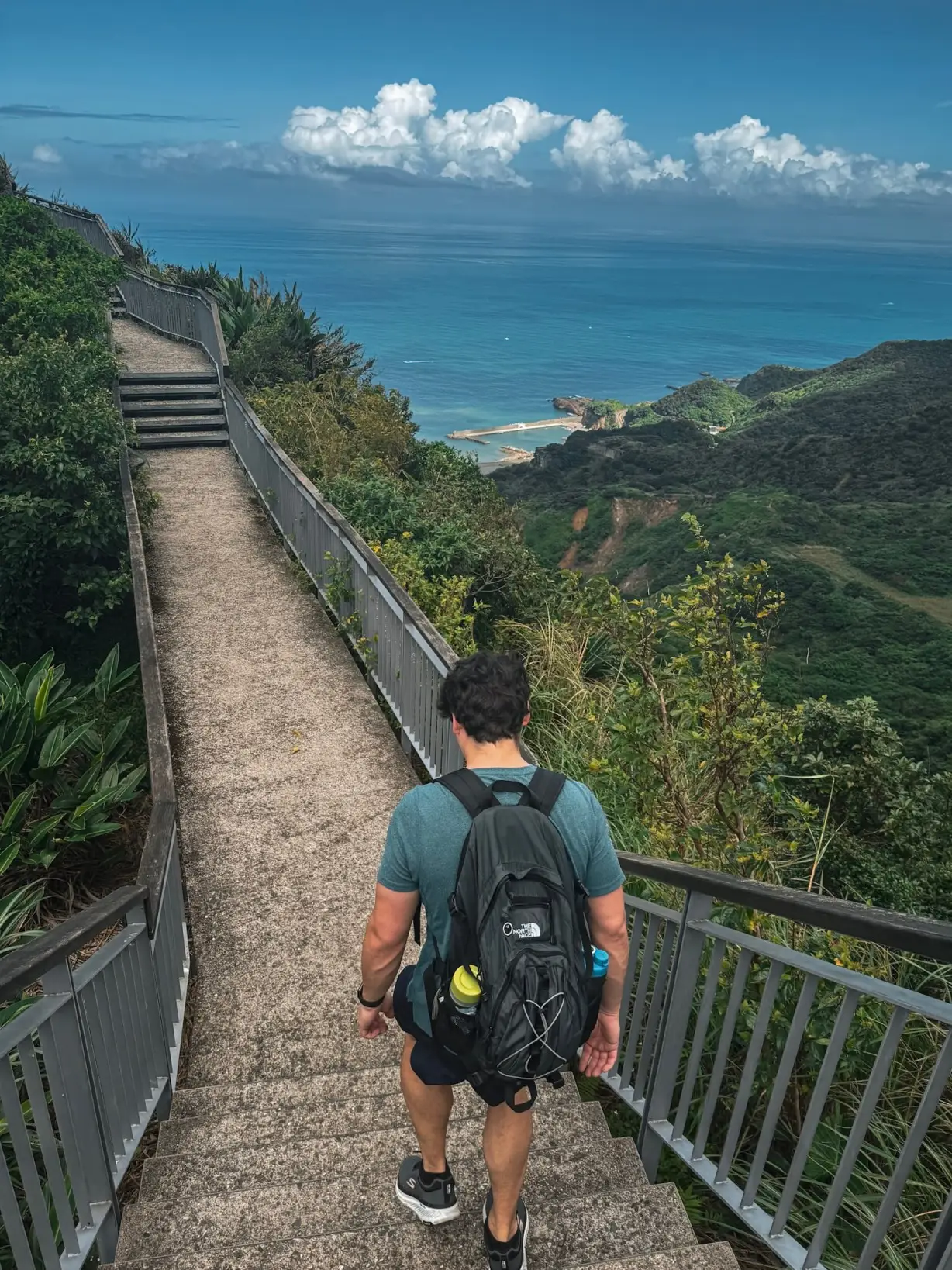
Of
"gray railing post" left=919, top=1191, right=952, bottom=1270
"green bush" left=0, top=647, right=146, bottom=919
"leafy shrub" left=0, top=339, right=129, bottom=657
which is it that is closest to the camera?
"gray railing post" left=919, top=1191, right=952, bottom=1270

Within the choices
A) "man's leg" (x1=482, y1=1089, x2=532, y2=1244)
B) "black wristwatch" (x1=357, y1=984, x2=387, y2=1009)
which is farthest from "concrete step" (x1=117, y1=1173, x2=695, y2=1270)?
"black wristwatch" (x1=357, y1=984, x2=387, y2=1009)

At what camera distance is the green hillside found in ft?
93.5

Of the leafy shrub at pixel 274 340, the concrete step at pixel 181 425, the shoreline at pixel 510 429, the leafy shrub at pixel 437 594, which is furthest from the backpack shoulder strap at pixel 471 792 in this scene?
the shoreline at pixel 510 429

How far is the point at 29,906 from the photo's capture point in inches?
177

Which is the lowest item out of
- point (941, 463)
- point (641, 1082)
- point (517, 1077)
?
point (941, 463)

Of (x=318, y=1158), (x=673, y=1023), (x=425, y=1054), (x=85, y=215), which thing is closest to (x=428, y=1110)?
(x=425, y=1054)

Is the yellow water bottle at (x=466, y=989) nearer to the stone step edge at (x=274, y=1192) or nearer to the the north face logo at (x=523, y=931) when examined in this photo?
the the north face logo at (x=523, y=931)

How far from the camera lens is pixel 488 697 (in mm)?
2348

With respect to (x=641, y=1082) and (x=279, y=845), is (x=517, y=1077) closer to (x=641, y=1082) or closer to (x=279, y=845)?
(x=641, y=1082)

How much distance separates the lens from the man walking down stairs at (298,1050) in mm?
2684

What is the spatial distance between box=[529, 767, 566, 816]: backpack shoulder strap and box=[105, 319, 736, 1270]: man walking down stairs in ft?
4.21

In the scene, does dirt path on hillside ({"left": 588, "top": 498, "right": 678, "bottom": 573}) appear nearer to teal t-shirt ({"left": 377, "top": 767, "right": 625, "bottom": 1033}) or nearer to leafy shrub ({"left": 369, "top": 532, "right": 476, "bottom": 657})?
leafy shrub ({"left": 369, "top": 532, "right": 476, "bottom": 657})

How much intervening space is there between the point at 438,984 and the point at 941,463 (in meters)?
69.2

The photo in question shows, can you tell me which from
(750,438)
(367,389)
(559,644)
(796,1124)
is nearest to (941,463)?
(750,438)
